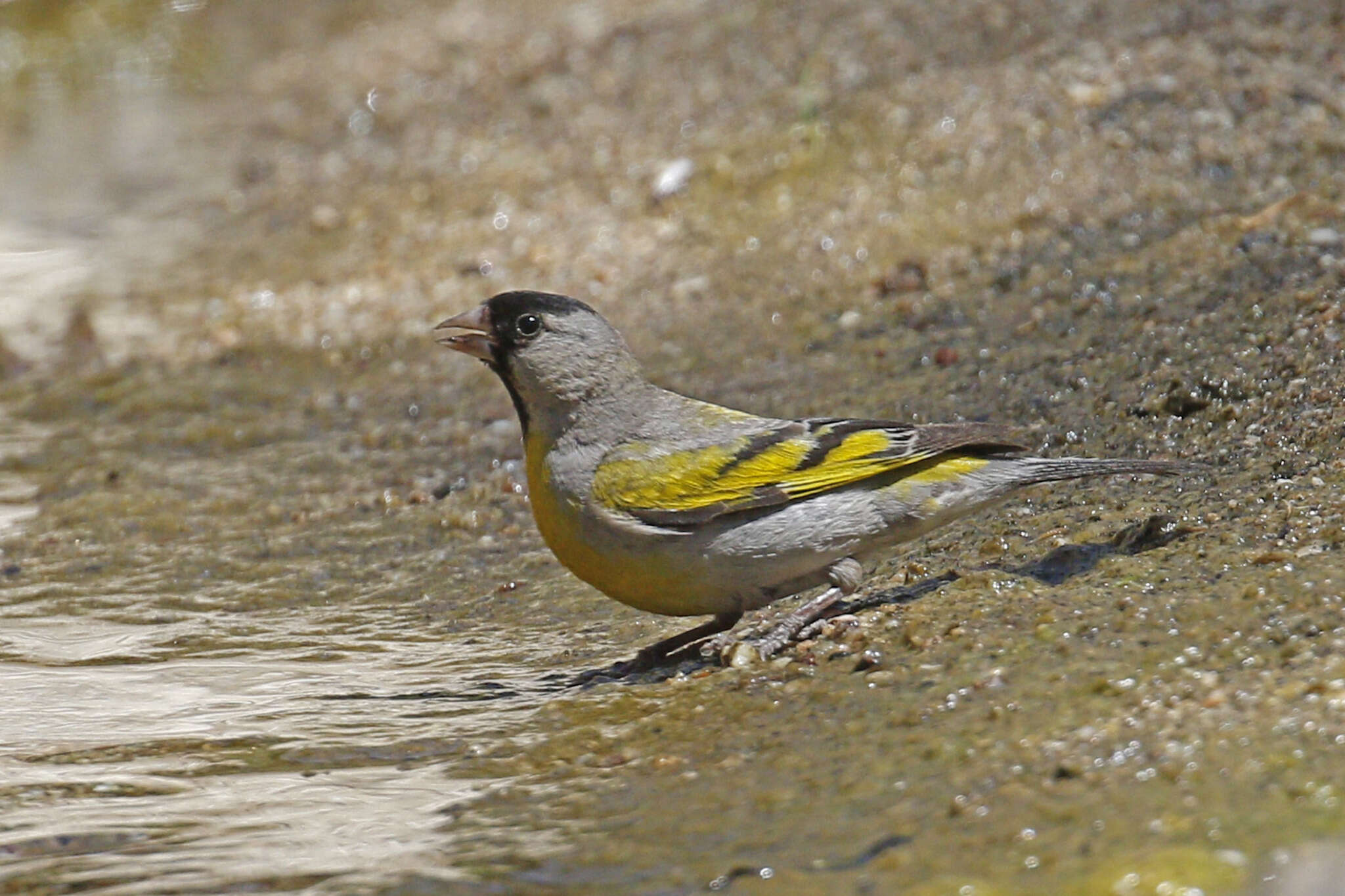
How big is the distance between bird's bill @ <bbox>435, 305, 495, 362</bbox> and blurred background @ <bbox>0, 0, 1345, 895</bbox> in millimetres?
894

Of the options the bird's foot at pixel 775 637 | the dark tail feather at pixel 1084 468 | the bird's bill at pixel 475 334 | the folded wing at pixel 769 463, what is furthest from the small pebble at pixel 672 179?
the bird's foot at pixel 775 637

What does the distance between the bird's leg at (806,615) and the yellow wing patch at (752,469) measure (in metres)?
0.24

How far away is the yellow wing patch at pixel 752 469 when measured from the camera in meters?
4.49

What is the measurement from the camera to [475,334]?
16.4ft

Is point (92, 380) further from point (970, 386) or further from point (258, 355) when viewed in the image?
point (970, 386)

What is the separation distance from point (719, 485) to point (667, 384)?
8.35ft

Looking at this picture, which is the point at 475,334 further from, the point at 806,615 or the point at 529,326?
the point at 806,615

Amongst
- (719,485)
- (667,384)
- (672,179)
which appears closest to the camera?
(719,485)

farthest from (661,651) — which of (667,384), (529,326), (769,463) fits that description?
(667,384)

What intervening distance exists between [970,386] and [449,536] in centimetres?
205

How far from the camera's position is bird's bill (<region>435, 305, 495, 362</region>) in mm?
4973

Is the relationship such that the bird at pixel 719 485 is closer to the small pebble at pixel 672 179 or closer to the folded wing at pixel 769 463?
the folded wing at pixel 769 463

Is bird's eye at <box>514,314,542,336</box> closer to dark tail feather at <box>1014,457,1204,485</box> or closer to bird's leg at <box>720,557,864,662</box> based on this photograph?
bird's leg at <box>720,557,864,662</box>

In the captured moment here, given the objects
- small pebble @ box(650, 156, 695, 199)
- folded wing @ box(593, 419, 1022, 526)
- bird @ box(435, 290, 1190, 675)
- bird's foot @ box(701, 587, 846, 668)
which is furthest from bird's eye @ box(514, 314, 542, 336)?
small pebble @ box(650, 156, 695, 199)
